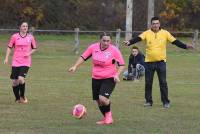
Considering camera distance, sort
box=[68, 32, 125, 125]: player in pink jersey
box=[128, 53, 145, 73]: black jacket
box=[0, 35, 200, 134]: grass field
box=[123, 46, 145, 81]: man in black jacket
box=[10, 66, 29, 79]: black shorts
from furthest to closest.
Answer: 1. box=[128, 53, 145, 73]: black jacket
2. box=[123, 46, 145, 81]: man in black jacket
3. box=[10, 66, 29, 79]: black shorts
4. box=[68, 32, 125, 125]: player in pink jersey
5. box=[0, 35, 200, 134]: grass field

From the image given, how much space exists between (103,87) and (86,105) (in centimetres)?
285

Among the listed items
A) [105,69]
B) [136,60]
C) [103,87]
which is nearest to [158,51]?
[105,69]

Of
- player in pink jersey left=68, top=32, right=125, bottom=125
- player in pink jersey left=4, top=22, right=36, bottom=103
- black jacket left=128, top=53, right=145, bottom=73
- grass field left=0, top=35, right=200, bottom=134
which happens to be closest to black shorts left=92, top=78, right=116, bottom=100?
player in pink jersey left=68, top=32, right=125, bottom=125

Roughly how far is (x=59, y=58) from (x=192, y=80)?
1188cm

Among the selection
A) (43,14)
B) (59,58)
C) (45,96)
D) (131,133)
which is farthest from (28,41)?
(43,14)

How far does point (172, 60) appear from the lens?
3194 cm

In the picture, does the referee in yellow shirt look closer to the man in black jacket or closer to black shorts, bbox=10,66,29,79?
black shorts, bbox=10,66,29,79

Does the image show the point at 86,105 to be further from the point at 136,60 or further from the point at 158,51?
the point at 136,60

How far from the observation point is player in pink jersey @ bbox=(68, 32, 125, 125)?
1181 cm

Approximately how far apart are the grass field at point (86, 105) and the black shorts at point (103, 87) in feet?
1.87

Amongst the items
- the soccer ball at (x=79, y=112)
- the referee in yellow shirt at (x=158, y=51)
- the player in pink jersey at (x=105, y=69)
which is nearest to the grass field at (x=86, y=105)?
the soccer ball at (x=79, y=112)

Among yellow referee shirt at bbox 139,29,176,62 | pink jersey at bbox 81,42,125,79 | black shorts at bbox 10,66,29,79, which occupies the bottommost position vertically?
black shorts at bbox 10,66,29,79

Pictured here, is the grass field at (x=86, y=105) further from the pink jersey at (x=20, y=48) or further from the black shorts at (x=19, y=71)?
the pink jersey at (x=20, y=48)

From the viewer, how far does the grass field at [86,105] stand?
1134 cm
